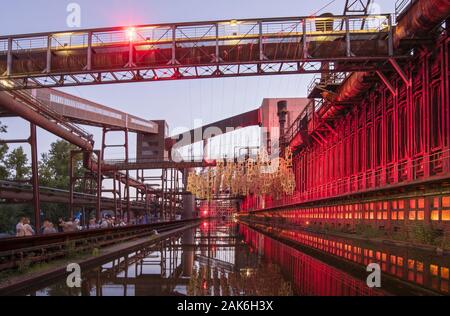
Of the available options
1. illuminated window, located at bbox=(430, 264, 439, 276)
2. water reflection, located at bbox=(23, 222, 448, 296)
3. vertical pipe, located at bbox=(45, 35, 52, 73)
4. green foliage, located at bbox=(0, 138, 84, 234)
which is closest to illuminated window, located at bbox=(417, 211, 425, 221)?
water reflection, located at bbox=(23, 222, 448, 296)

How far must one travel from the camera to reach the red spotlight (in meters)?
26.6

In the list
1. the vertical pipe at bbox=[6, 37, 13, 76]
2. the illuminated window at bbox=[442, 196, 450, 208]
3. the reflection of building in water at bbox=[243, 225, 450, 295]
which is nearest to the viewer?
the reflection of building in water at bbox=[243, 225, 450, 295]

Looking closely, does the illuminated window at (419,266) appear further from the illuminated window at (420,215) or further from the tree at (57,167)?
the tree at (57,167)

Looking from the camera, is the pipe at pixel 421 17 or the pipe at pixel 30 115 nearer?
the pipe at pixel 421 17

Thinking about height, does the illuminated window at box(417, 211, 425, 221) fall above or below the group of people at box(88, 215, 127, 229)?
above

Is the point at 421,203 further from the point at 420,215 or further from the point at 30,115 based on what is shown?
the point at 30,115

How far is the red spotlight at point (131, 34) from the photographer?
87.4ft

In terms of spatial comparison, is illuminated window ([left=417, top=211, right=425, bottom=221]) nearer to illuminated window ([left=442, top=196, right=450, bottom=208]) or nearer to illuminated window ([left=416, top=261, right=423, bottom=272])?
illuminated window ([left=442, top=196, right=450, bottom=208])

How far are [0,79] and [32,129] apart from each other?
4833 mm

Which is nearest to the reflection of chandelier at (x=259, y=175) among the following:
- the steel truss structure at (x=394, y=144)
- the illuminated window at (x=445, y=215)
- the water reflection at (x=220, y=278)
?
the steel truss structure at (x=394, y=144)

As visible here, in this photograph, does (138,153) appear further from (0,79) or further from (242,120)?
(0,79)

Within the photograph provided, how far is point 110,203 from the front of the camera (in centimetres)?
7538

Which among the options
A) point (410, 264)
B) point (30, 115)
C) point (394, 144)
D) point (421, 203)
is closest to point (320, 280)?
point (410, 264)
